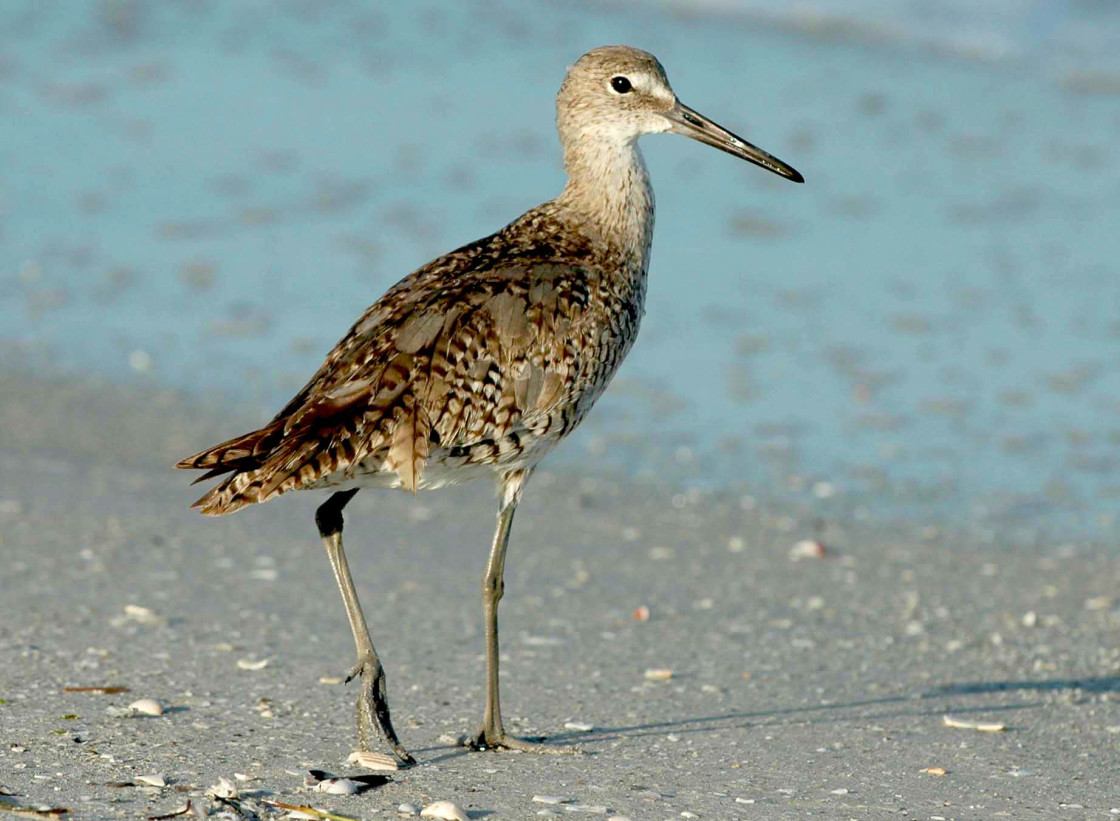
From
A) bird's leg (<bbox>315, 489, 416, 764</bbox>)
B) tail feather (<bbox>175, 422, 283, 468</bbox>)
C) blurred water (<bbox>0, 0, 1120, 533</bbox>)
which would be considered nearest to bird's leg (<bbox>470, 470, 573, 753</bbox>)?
bird's leg (<bbox>315, 489, 416, 764</bbox>)

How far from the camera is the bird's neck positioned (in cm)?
539

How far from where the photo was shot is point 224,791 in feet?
13.6

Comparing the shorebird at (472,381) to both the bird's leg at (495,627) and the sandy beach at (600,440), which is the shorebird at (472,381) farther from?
the sandy beach at (600,440)

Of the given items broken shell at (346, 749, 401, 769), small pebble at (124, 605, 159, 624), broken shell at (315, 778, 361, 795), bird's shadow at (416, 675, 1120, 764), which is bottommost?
broken shell at (315, 778, 361, 795)

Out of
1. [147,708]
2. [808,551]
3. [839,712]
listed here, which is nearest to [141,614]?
[147,708]

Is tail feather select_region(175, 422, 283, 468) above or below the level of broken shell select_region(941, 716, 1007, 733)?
above

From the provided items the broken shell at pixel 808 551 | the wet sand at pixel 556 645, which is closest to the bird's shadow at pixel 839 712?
the wet sand at pixel 556 645

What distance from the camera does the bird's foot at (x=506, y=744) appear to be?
4820 mm

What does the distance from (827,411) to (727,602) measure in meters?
2.14

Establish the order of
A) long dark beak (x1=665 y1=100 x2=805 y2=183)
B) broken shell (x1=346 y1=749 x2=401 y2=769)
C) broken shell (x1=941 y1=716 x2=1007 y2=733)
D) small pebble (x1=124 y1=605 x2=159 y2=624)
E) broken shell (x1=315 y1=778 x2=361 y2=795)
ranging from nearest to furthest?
broken shell (x1=315 y1=778 x2=361 y2=795)
broken shell (x1=346 y1=749 x2=401 y2=769)
broken shell (x1=941 y1=716 x2=1007 y2=733)
long dark beak (x1=665 y1=100 x2=805 y2=183)
small pebble (x1=124 y1=605 x2=159 y2=624)

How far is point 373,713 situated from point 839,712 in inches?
57.8

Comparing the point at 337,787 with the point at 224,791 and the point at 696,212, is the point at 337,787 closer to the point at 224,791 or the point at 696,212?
the point at 224,791

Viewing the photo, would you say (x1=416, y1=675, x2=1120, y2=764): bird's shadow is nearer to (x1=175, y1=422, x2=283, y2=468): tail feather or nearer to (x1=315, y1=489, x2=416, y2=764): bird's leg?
(x1=315, y1=489, x2=416, y2=764): bird's leg

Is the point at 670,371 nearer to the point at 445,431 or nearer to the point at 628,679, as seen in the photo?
the point at 628,679
